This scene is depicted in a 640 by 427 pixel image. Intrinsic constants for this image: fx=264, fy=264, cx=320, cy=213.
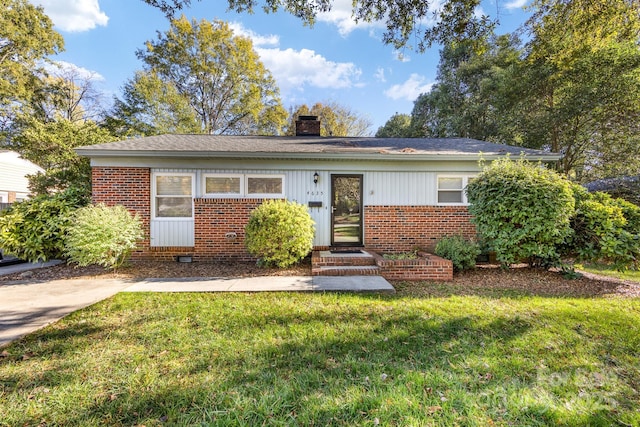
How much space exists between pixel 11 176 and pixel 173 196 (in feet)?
60.2

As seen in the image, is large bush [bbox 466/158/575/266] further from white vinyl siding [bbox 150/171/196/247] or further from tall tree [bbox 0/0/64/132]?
tall tree [bbox 0/0/64/132]

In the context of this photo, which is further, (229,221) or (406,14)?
(229,221)

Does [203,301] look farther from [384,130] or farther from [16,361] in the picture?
[384,130]

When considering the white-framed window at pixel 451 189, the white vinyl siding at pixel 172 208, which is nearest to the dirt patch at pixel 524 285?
the white-framed window at pixel 451 189

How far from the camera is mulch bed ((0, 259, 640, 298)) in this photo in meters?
4.81

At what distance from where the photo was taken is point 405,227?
7.37 m

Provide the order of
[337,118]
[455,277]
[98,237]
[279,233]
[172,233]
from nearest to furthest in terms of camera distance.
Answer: [98,237], [455,277], [279,233], [172,233], [337,118]

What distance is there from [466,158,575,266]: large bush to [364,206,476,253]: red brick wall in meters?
1.55

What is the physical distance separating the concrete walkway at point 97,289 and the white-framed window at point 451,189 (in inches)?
140

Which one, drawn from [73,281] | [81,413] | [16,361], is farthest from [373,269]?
[73,281]

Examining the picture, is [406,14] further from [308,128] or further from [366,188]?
[308,128]

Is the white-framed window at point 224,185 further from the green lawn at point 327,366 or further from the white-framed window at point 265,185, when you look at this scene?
the green lawn at point 327,366

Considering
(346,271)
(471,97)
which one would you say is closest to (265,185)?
(346,271)

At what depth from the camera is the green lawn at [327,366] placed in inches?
79.4
